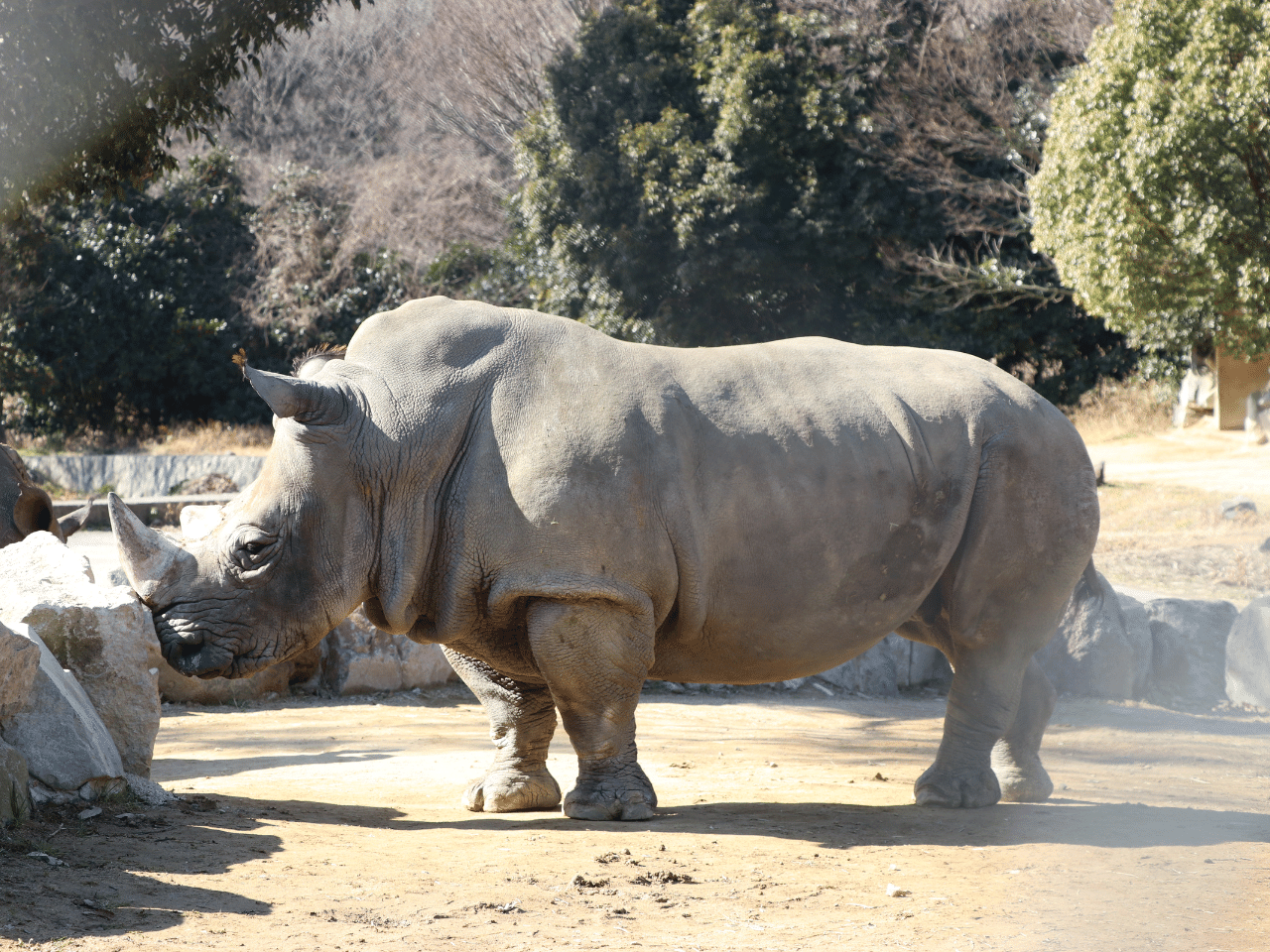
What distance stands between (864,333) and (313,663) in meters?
16.3

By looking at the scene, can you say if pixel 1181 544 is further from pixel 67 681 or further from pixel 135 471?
pixel 135 471

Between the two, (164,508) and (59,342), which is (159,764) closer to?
(164,508)

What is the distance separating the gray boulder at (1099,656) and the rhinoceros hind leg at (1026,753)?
3.85 meters

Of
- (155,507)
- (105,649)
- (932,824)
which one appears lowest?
(932,824)

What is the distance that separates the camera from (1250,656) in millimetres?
9281

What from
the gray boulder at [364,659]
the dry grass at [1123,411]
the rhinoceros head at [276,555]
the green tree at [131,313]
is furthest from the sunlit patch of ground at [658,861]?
the green tree at [131,313]

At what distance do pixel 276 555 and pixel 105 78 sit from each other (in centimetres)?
696

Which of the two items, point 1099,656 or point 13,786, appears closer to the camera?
point 13,786

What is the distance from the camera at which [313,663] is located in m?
8.62

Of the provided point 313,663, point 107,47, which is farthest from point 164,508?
point 313,663

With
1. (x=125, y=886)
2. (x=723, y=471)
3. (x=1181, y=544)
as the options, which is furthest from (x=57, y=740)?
(x=1181, y=544)

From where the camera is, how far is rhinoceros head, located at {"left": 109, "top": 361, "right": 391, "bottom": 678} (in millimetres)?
4695

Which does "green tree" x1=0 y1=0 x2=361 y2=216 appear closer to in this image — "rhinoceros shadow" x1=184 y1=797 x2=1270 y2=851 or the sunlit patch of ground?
the sunlit patch of ground

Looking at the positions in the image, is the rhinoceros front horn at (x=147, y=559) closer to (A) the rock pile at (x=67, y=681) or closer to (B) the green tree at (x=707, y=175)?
(A) the rock pile at (x=67, y=681)
